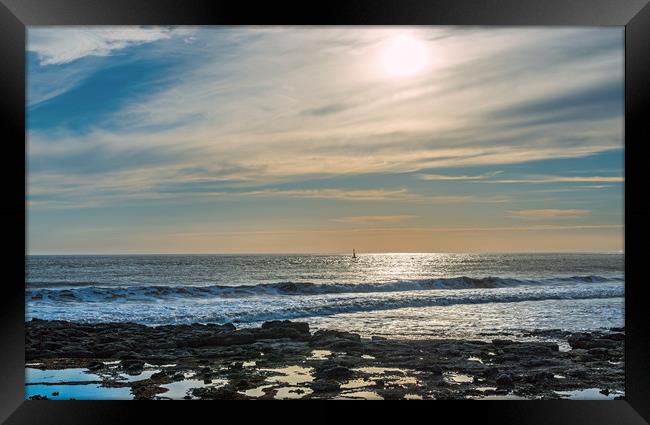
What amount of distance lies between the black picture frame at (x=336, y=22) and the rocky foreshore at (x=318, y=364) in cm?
114

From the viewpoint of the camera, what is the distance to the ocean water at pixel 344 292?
928 centimetres

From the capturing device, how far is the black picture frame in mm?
2781

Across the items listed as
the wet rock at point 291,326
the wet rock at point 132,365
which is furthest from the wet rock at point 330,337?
the wet rock at point 132,365

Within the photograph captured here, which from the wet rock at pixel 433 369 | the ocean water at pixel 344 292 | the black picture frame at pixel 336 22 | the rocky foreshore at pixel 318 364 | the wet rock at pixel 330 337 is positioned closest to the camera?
the black picture frame at pixel 336 22

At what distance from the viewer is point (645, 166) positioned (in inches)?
111

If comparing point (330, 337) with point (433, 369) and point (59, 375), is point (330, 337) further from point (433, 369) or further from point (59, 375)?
point (59, 375)

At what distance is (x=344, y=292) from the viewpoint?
44.9 ft

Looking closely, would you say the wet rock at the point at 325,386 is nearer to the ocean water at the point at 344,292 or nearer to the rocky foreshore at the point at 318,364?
the rocky foreshore at the point at 318,364

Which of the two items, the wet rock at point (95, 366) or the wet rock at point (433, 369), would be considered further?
the wet rock at point (95, 366)

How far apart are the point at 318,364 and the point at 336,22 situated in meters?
3.38

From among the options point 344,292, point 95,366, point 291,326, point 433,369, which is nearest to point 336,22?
point 433,369

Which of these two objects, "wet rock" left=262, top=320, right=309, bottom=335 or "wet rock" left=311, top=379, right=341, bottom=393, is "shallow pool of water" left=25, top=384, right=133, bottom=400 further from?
"wet rock" left=262, top=320, right=309, bottom=335

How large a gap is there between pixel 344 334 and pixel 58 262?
12.5 metres

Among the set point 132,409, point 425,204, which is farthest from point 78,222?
point 132,409
